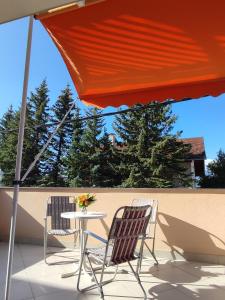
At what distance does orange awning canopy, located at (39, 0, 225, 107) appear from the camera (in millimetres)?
2139

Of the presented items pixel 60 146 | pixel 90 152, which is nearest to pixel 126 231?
pixel 90 152

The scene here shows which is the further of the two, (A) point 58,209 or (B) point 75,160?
(B) point 75,160

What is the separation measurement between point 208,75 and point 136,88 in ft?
2.34

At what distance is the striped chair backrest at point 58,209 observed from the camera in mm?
5617

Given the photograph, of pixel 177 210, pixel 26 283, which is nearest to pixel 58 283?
pixel 26 283

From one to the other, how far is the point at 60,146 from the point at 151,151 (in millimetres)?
7397

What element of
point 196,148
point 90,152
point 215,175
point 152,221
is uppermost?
point 196,148

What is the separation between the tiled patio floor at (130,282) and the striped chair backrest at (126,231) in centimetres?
48

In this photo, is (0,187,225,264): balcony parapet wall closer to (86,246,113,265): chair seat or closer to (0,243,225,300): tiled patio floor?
(0,243,225,300): tiled patio floor

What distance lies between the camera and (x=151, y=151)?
2177 cm

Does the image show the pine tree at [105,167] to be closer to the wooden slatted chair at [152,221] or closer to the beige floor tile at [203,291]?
the wooden slatted chair at [152,221]

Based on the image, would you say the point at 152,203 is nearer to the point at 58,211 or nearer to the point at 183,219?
the point at 183,219

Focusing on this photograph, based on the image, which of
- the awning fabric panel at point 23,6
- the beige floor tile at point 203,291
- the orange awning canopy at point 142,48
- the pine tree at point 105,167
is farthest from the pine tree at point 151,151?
the awning fabric panel at point 23,6

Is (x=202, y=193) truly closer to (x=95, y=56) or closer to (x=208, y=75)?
(x=208, y=75)
